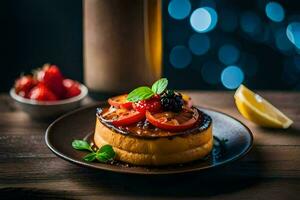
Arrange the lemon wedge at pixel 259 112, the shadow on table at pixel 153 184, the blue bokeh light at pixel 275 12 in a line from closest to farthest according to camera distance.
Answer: the shadow on table at pixel 153 184 → the lemon wedge at pixel 259 112 → the blue bokeh light at pixel 275 12

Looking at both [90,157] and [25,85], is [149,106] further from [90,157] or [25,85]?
[25,85]

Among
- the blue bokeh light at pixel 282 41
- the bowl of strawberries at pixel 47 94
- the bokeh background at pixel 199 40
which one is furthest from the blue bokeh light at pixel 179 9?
the bowl of strawberries at pixel 47 94

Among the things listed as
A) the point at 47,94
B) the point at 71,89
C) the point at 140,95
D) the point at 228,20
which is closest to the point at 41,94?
the point at 47,94

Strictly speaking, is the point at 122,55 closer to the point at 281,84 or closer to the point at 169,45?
the point at 169,45

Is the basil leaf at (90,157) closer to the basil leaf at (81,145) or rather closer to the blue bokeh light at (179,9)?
the basil leaf at (81,145)

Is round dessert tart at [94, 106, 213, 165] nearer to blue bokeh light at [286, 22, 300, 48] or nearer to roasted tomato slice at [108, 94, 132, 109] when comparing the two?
roasted tomato slice at [108, 94, 132, 109]

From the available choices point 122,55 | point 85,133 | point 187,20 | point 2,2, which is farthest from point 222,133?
point 2,2
